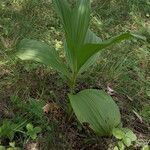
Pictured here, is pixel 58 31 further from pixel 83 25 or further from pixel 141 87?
pixel 83 25

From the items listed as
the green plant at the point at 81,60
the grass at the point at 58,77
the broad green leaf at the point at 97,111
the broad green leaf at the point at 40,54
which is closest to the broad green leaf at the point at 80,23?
the green plant at the point at 81,60

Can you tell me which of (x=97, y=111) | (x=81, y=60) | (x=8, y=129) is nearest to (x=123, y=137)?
(x=97, y=111)

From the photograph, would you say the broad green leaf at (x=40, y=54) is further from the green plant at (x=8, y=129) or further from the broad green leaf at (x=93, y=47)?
the green plant at (x=8, y=129)

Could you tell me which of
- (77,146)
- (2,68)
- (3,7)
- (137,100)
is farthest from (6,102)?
(3,7)

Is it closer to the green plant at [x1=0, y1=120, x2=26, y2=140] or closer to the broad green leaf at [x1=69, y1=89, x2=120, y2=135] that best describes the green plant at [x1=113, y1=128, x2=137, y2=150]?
the broad green leaf at [x1=69, y1=89, x2=120, y2=135]

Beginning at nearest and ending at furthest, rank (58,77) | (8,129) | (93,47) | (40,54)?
(93,47) → (8,129) → (40,54) → (58,77)

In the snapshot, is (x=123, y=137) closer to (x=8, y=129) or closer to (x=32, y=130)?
(x=32, y=130)
